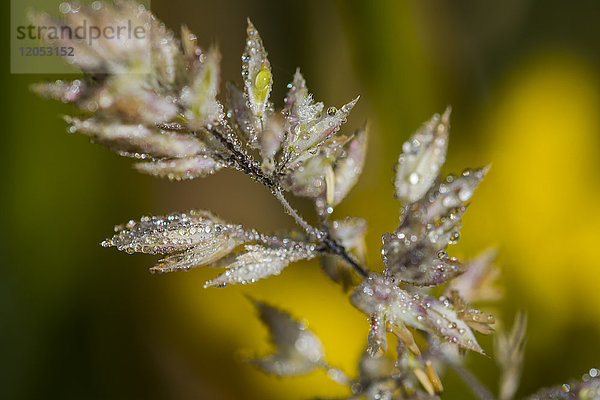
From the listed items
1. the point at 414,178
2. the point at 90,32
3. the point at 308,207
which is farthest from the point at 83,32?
the point at 308,207

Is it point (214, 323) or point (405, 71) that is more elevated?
point (405, 71)

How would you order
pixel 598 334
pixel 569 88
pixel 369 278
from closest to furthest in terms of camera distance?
1. pixel 369 278
2. pixel 598 334
3. pixel 569 88

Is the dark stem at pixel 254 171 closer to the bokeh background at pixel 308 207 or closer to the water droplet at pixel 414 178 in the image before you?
the water droplet at pixel 414 178

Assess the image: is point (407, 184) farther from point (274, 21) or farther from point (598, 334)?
point (274, 21)

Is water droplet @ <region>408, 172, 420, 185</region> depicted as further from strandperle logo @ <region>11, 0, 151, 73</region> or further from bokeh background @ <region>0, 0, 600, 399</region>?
bokeh background @ <region>0, 0, 600, 399</region>

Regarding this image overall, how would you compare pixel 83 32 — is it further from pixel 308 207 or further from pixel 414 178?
pixel 308 207

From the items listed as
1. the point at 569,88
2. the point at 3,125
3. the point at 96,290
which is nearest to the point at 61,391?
the point at 96,290

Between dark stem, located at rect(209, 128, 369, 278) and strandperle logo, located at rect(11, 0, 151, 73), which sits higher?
strandperle logo, located at rect(11, 0, 151, 73)

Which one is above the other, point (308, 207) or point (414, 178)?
point (308, 207)

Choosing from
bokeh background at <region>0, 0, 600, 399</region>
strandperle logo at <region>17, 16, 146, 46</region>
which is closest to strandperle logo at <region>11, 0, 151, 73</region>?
strandperle logo at <region>17, 16, 146, 46</region>
